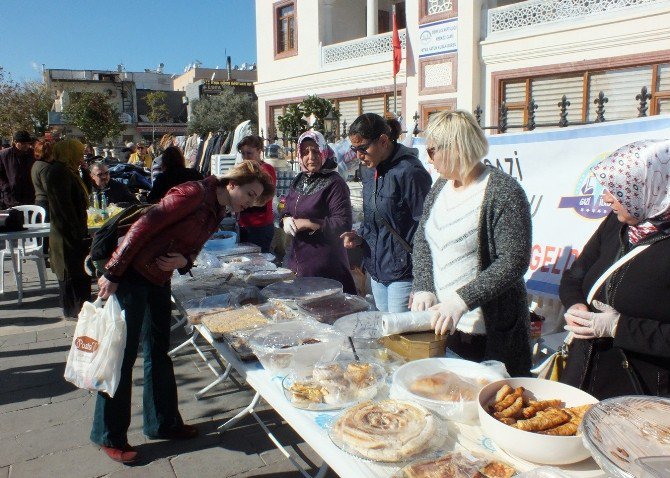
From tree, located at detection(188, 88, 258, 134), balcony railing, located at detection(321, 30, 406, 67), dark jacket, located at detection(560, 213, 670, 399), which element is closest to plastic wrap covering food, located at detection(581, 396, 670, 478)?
dark jacket, located at detection(560, 213, 670, 399)

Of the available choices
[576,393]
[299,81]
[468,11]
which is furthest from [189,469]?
[299,81]

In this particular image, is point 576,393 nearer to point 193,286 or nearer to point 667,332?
point 667,332

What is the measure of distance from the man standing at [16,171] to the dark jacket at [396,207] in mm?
5883

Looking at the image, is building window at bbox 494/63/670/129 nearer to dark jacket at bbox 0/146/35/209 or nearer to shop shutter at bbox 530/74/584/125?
shop shutter at bbox 530/74/584/125

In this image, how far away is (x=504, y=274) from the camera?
6.08 ft

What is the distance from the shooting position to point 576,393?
145 centimetres

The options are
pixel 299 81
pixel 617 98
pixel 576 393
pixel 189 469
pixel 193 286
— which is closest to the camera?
pixel 576 393

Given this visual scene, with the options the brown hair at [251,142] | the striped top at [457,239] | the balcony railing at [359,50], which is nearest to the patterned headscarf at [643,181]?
the striped top at [457,239]

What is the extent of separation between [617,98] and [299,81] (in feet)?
35.1

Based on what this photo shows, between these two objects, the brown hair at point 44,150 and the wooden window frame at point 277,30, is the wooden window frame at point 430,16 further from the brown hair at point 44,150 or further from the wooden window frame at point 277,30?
the brown hair at point 44,150

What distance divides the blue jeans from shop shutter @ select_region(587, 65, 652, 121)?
10.1 metres

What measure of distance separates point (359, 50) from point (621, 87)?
779cm

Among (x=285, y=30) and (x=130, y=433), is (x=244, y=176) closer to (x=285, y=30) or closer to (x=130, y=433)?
(x=130, y=433)

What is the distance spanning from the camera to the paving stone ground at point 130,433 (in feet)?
8.75
